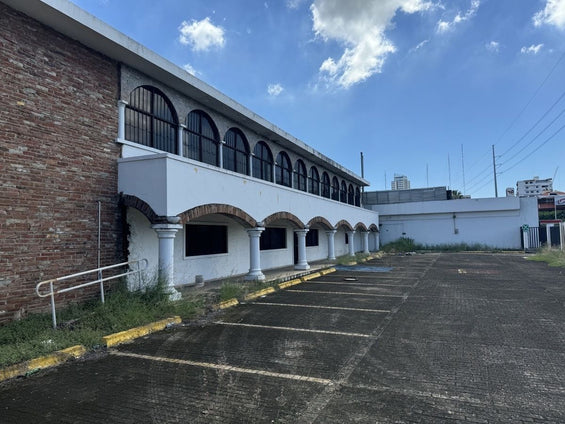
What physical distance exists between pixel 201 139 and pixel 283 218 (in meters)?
4.52

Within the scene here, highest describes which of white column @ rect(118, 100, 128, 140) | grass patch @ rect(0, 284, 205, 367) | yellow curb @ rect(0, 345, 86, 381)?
white column @ rect(118, 100, 128, 140)

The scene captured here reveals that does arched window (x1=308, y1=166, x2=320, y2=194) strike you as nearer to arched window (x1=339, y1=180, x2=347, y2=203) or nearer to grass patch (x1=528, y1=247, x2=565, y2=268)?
arched window (x1=339, y1=180, x2=347, y2=203)

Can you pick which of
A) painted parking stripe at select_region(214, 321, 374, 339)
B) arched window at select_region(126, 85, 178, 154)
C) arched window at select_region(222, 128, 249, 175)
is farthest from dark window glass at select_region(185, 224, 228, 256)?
painted parking stripe at select_region(214, 321, 374, 339)

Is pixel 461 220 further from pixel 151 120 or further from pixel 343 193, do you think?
pixel 151 120

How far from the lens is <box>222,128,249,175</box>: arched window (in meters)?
14.2

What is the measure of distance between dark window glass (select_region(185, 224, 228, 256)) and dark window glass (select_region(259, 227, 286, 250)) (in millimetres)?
3115

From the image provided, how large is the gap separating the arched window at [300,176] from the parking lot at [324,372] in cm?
1244

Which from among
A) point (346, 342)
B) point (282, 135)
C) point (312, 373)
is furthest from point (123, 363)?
point (282, 135)

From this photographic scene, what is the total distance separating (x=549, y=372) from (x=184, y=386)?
4464mm

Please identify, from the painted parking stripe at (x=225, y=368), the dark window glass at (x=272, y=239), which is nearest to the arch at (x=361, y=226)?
the dark window glass at (x=272, y=239)

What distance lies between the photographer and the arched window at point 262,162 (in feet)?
53.4

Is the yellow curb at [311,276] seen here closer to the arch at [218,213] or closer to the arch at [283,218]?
the arch at [283,218]

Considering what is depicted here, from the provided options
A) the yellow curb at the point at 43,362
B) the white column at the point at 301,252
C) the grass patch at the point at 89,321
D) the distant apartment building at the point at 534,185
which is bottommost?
the yellow curb at the point at 43,362

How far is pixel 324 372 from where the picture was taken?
185 inches
